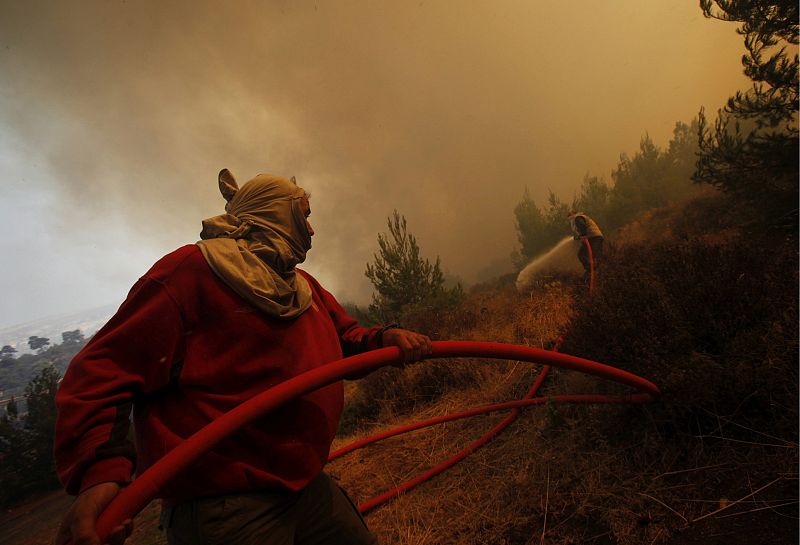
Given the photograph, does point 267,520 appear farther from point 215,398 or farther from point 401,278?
point 401,278

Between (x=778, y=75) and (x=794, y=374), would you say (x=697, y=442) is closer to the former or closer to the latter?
(x=794, y=374)

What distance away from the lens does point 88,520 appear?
0.95 m

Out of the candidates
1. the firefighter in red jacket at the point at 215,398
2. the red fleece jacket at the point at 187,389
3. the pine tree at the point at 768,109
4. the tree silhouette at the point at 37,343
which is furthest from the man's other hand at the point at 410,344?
the tree silhouette at the point at 37,343

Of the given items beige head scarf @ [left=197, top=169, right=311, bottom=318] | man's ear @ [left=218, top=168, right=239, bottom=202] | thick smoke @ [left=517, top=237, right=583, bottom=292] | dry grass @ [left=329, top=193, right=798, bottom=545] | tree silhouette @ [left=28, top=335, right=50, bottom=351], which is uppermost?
tree silhouette @ [left=28, top=335, right=50, bottom=351]

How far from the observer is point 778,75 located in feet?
17.6

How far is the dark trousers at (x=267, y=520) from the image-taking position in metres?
1.22

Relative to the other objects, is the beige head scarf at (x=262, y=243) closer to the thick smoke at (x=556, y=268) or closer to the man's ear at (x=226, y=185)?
the man's ear at (x=226, y=185)

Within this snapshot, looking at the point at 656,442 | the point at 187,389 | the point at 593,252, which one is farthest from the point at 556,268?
the point at 187,389

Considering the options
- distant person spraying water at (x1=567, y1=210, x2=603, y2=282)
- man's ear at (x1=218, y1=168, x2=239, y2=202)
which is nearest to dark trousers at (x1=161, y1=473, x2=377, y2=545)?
man's ear at (x1=218, y1=168, x2=239, y2=202)

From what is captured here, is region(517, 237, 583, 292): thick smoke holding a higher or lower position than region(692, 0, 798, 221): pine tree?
lower

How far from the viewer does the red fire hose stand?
1.02 m

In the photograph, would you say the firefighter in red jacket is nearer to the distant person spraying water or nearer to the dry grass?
the dry grass

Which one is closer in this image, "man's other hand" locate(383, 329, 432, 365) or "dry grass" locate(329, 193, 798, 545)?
"man's other hand" locate(383, 329, 432, 365)

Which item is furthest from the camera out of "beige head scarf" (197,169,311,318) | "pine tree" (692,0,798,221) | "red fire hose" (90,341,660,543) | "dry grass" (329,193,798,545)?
"pine tree" (692,0,798,221)
